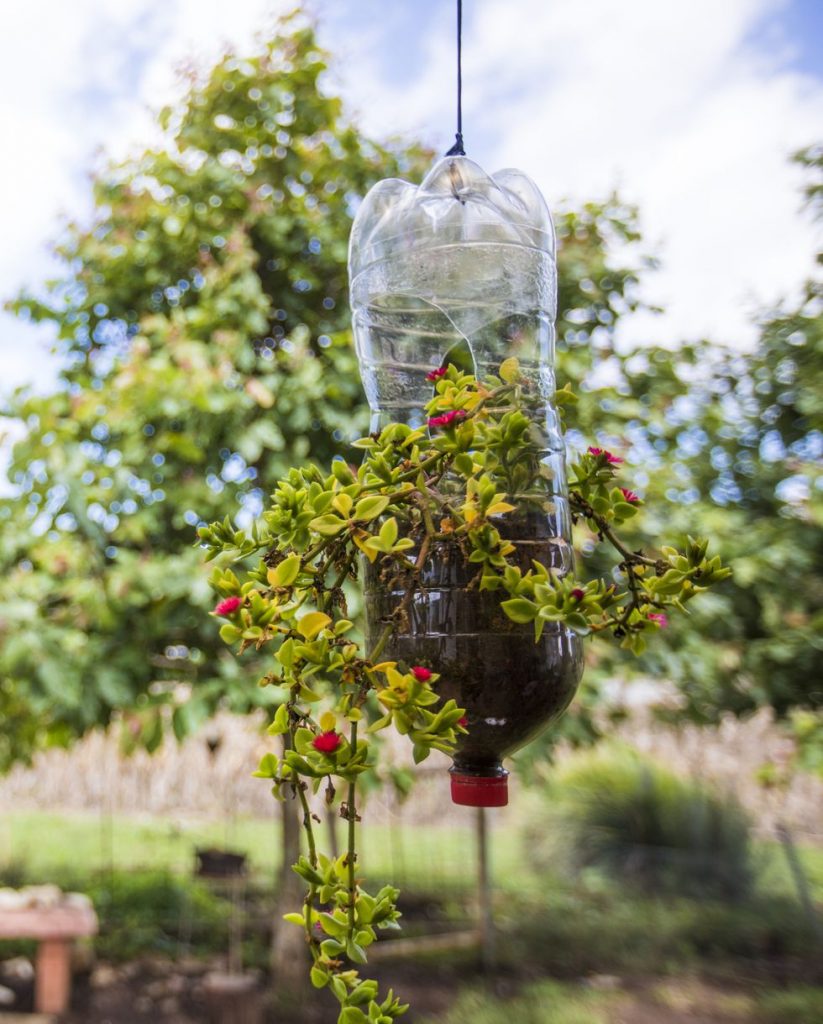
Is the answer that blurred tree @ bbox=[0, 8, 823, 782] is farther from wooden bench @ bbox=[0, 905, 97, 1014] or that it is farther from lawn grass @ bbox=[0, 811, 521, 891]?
lawn grass @ bbox=[0, 811, 521, 891]

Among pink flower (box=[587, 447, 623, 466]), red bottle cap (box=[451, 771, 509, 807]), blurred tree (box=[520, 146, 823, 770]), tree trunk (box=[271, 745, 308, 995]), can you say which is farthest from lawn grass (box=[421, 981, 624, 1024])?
pink flower (box=[587, 447, 623, 466])

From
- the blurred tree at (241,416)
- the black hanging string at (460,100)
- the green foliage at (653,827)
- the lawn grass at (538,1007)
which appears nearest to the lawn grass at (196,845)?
the green foliage at (653,827)

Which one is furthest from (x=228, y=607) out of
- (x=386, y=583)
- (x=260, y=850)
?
(x=260, y=850)

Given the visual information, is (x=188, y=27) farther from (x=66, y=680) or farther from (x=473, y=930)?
(x=473, y=930)

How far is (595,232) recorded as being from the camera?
3.19 metres

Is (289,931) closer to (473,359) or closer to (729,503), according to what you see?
Answer: (729,503)

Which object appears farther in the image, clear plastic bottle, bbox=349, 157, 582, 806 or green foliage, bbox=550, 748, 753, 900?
green foliage, bbox=550, 748, 753, 900

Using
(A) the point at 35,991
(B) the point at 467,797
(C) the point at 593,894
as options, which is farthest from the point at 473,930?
(B) the point at 467,797

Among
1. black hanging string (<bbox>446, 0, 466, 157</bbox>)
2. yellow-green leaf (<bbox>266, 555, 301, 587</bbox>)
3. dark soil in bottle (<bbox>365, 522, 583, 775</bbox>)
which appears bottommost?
dark soil in bottle (<bbox>365, 522, 583, 775</bbox>)

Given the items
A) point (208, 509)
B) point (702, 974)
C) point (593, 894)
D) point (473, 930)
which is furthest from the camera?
point (593, 894)

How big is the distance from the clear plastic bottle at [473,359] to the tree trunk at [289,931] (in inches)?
99.5

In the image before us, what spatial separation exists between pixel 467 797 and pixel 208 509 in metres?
1.96

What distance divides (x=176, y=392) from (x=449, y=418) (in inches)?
72.6

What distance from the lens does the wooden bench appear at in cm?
363
